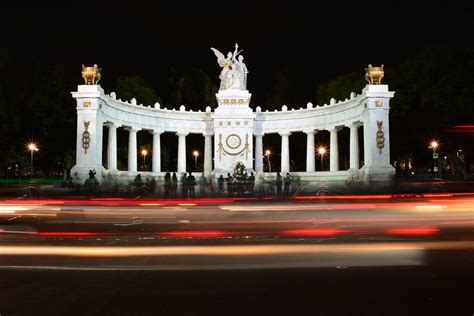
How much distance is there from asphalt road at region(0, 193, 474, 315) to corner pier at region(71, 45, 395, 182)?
2839 cm

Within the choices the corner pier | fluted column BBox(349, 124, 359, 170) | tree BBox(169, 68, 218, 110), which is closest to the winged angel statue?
the corner pier

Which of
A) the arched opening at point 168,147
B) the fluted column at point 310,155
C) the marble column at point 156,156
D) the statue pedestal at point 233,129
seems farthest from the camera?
the arched opening at point 168,147

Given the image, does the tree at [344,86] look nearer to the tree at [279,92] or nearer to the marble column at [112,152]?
the tree at [279,92]

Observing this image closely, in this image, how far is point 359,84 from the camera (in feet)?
248

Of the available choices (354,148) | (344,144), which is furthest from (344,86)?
(354,148)

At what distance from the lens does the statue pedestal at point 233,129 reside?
6519cm

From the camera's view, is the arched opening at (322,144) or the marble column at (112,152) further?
the arched opening at (322,144)

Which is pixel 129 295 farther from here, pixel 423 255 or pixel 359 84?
pixel 359 84

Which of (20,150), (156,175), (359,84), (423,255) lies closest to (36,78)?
(20,150)

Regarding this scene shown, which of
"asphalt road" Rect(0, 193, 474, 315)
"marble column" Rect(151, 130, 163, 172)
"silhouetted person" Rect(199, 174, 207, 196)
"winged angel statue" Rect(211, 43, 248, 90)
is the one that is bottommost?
"asphalt road" Rect(0, 193, 474, 315)

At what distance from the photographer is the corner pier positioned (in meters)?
51.5

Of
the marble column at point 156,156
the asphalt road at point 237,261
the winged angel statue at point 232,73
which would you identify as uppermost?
the winged angel statue at point 232,73

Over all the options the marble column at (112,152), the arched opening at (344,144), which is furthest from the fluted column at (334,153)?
the marble column at (112,152)

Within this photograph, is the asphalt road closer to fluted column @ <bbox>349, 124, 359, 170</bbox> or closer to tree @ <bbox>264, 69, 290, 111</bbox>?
fluted column @ <bbox>349, 124, 359, 170</bbox>
